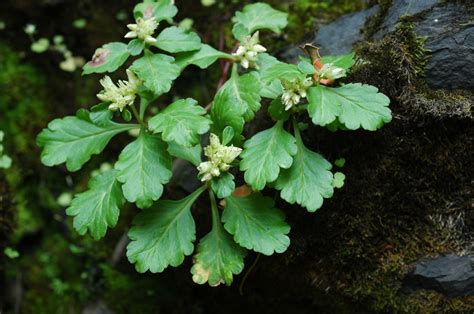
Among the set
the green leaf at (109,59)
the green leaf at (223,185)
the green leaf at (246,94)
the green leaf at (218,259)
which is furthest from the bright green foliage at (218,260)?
the green leaf at (109,59)

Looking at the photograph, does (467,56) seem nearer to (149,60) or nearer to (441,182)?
(441,182)

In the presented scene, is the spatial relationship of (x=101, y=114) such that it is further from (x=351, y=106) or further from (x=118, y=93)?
(x=351, y=106)

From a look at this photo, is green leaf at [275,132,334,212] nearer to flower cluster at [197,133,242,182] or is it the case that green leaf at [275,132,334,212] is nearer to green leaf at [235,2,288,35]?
flower cluster at [197,133,242,182]

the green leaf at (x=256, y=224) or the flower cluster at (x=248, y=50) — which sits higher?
the flower cluster at (x=248, y=50)

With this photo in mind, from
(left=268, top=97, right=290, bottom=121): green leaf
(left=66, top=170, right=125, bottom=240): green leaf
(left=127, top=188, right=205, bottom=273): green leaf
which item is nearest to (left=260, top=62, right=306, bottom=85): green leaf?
(left=268, top=97, right=290, bottom=121): green leaf

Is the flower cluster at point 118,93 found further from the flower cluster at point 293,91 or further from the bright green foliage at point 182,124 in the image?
Answer: the flower cluster at point 293,91

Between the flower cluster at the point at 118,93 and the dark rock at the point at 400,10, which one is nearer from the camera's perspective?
the flower cluster at the point at 118,93
